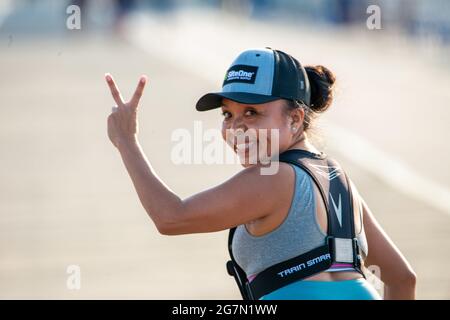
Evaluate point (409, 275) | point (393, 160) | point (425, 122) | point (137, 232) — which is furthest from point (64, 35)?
point (409, 275)

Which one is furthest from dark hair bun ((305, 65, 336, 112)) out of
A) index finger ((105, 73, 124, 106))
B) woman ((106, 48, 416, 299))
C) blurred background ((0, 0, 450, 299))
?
index finger ((105, 73, 124, 106))

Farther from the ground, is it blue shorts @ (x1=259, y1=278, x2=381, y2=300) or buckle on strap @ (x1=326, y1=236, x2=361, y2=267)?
buckle on strap @ (x1=326, y1=236, x2=361, y2=267)

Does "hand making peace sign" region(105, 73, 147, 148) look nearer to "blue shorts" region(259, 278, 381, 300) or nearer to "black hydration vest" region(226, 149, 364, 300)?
"black hydration vest" region(226, 149, 364, 300)

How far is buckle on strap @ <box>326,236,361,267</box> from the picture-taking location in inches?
160

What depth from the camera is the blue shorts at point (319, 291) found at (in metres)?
4.02

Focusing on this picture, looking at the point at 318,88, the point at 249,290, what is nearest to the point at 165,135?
the point at 318,88

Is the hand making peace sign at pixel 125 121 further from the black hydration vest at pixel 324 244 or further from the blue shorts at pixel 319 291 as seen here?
the blue shorts at pixel 319 291

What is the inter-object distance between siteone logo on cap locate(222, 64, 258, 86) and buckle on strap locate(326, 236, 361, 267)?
734 millimetres

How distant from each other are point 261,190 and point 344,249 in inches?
15.6

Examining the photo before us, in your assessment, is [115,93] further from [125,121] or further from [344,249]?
[344,249]

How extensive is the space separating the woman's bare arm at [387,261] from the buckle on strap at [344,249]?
428mm
